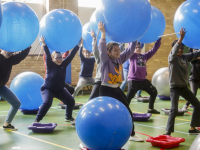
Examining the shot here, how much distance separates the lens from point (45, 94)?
4.93 metres

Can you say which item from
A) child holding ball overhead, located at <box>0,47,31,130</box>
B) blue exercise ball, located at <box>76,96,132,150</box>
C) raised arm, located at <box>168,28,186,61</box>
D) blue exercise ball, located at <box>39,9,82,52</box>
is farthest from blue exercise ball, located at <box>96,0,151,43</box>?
child holding ball overhead, located at <box>0,47,31,130</box>

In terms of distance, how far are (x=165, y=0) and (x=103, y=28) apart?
9.21 meters

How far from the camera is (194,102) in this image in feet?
14.4

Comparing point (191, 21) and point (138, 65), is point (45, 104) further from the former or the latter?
point (191, 21)

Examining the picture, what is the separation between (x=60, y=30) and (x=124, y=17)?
130cm

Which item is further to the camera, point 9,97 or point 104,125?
point 9,97

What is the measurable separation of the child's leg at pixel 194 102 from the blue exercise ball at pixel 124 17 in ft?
4.44

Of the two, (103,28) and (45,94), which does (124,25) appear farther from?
(45,94)

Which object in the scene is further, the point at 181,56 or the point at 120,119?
the point at 181,56

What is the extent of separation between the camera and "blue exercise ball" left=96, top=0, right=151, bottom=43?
135 inches

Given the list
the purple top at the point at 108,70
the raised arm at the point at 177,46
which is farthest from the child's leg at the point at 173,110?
the purple top at the point at 108,70

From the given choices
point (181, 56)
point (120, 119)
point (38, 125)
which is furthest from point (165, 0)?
point (120, 119)

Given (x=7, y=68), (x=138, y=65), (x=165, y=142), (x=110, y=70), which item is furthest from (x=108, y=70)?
(x=138, y=65)

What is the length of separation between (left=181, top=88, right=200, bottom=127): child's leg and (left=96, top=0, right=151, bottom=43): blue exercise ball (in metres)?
1.35
